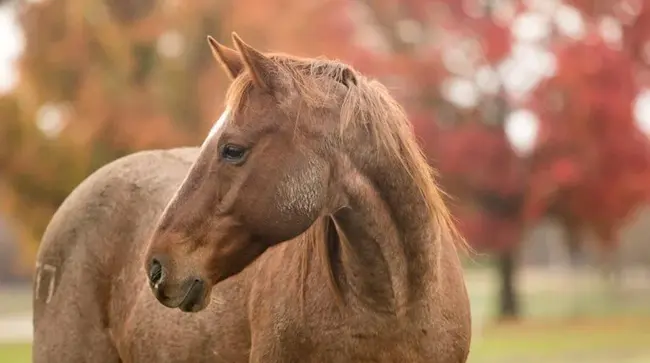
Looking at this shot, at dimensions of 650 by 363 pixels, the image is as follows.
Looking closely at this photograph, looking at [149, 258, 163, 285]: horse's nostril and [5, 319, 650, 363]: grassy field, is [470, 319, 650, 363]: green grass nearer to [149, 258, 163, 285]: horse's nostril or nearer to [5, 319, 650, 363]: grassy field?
[5, 319, 650, 363]: grassy field

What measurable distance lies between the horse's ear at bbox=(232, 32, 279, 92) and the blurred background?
10.8 m

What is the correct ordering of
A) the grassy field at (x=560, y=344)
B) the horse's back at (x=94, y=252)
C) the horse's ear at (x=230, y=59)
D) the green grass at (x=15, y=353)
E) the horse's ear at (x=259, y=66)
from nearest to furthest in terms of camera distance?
the horse's ear at (x=259, y=66) < the horse's ear at (x=230, y=59) < the horse's back at (x=94, y=252) < the grassy field at (x=560, y=344) < the green grass at (x=15, y=353)

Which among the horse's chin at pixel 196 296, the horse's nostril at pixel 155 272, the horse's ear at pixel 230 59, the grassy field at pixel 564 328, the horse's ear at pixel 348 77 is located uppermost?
the horse's ear at pixel 230 59

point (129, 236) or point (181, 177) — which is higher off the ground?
point (181, 177)

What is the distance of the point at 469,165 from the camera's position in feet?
48.5

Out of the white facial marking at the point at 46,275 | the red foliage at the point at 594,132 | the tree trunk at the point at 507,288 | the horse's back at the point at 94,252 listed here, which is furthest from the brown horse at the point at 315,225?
the tree trunk at the point at 507,288

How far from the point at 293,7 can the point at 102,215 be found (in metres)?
12.5

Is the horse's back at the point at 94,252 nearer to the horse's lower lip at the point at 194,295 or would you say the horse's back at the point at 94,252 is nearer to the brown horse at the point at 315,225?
the brown horse at the point at 315,225

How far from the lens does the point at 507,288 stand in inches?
704

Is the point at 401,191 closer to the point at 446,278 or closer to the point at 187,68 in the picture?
the point at 446,278

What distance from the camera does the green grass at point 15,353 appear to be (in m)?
12.4

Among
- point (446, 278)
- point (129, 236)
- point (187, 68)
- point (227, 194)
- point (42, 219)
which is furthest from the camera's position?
point (187, 68)

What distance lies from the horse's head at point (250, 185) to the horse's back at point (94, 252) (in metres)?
1.31

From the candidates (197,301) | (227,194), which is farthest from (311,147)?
(197,301)
